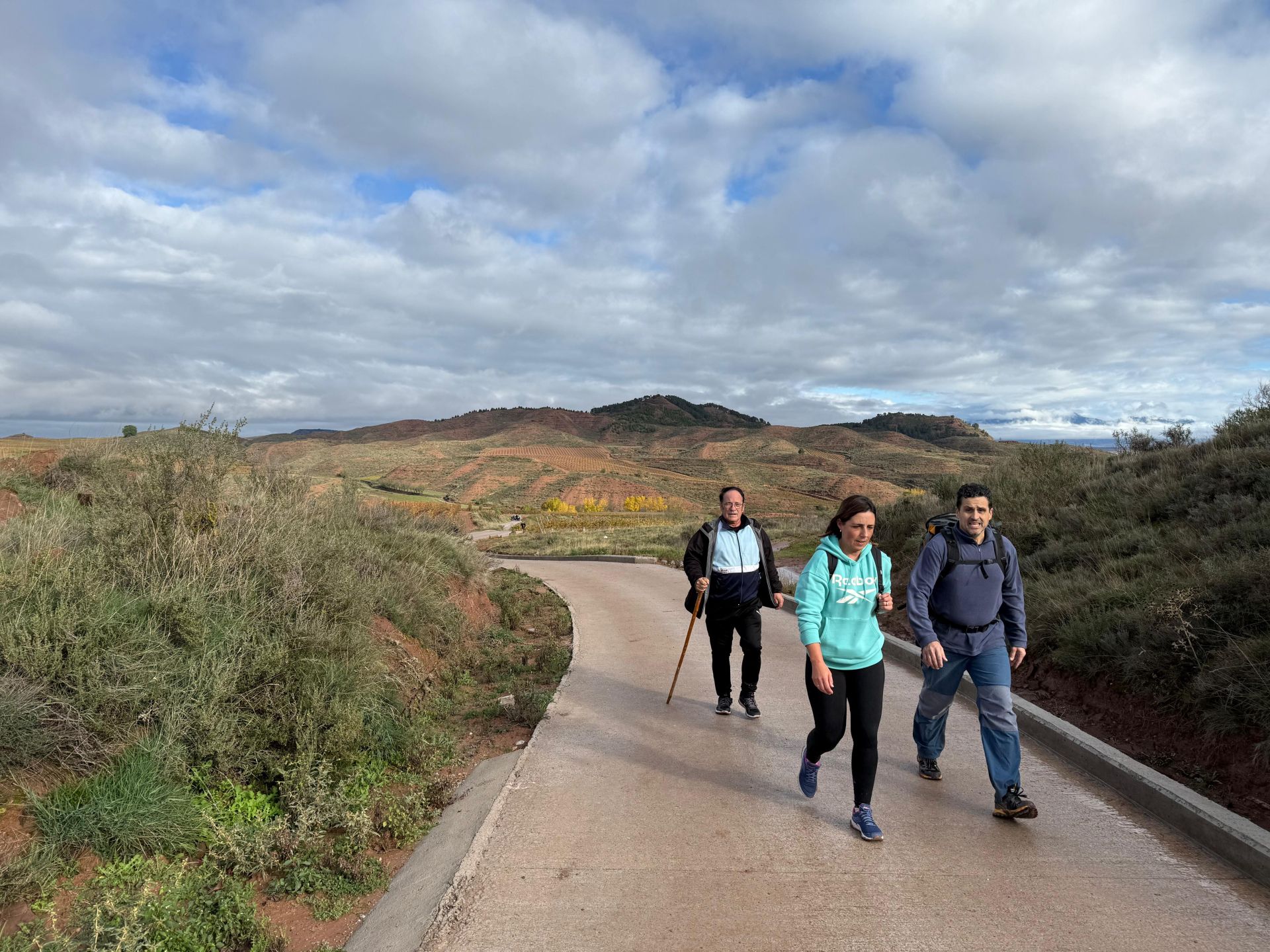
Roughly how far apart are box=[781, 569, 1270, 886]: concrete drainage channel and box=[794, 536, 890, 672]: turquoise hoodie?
1.95 m

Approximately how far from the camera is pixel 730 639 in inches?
241

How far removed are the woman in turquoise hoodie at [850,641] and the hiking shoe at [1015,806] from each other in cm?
77

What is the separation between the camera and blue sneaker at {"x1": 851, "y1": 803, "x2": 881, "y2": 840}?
3.93 metres

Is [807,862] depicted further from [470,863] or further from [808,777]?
[470,863]

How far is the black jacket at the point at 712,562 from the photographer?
594 centimetres

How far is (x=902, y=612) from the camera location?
34.9 ft

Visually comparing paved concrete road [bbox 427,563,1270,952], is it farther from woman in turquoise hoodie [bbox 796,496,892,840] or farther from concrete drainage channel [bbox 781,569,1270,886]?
woman in turquoise hoodie [bbox 796,496,892,840]

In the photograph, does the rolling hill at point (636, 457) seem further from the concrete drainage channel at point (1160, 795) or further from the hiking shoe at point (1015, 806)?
the hiking shoe at point (1015, 806)

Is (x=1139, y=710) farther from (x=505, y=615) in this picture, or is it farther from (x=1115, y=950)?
(x=505, y=615)

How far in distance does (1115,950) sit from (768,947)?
1.48m

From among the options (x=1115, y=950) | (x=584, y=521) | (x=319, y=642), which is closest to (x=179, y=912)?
(x=319, y=642)

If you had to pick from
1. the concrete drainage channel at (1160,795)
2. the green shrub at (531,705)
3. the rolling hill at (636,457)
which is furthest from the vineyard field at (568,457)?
the concrete drainage channel at (1160,795)

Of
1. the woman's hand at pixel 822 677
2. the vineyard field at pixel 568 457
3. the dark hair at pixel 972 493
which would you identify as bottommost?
the woman's hand at pixel 822 677

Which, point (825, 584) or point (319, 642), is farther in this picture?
point (319, 642)
